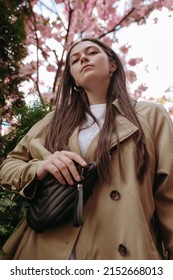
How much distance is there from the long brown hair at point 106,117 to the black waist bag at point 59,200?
0.26 feet

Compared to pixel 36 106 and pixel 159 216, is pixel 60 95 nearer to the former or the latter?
pixel 36 106

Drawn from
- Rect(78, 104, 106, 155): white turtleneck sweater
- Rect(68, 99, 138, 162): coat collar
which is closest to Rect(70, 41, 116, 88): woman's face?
Rect(78, 104, 106, 155): white turtleneck sweater

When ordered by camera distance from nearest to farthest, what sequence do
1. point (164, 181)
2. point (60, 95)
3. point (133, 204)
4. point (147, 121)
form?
point (133, 204)
point (164, 181)
point (147, 121)
point (60, 95)

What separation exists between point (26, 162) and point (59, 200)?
0.42 meters

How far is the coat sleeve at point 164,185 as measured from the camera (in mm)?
1479

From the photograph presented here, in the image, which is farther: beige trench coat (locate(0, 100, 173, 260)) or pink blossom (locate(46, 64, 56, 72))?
pink blossom (locate(46, 64, 56, 72))

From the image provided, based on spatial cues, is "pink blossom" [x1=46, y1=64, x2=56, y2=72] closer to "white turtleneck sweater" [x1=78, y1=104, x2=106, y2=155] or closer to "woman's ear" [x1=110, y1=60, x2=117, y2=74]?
"woman's ear" [x1=110, y1=60, x2=117, y2=74]

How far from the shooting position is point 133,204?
1.38m

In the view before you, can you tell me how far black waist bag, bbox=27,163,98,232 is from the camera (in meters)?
1.36

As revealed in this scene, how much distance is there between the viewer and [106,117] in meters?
1.69

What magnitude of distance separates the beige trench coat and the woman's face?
0.30 metres

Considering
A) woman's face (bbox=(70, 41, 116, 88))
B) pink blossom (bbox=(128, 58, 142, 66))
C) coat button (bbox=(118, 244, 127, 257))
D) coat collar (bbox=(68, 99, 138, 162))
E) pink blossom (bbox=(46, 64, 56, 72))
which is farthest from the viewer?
pink blossom (bbox=(128, 58, 142, 66))
